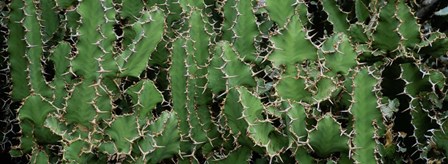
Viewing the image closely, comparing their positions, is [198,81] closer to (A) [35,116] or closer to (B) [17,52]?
(A) [35,116]

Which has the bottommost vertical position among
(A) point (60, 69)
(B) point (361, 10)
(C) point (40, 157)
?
(C) point (40, 157)

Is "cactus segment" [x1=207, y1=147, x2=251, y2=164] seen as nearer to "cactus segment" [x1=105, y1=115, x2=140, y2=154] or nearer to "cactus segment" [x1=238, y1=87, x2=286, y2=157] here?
"cactus segment" [x1=238, y1=87, x2=286, y2=157]

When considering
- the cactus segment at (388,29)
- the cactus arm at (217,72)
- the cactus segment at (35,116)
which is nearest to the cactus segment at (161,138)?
the cactus arm at (217,72)

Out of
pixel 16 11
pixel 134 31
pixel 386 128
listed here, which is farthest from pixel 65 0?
pixel 386 128

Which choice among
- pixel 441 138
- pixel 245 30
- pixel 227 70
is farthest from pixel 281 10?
pixel 441 138

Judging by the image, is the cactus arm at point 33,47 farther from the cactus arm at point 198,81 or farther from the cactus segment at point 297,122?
the cactus segment at point 297,122

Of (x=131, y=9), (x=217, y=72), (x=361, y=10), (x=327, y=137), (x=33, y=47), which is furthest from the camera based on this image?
(x=361, y=10)

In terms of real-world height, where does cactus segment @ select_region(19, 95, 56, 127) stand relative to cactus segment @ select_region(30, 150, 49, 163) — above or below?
above

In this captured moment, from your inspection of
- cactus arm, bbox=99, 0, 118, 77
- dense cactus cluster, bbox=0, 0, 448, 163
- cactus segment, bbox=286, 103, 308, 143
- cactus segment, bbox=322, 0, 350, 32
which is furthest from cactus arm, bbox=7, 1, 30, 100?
cactus segment, bbox=322, 0, 350, 32

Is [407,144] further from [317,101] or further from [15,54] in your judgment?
[15,54]
